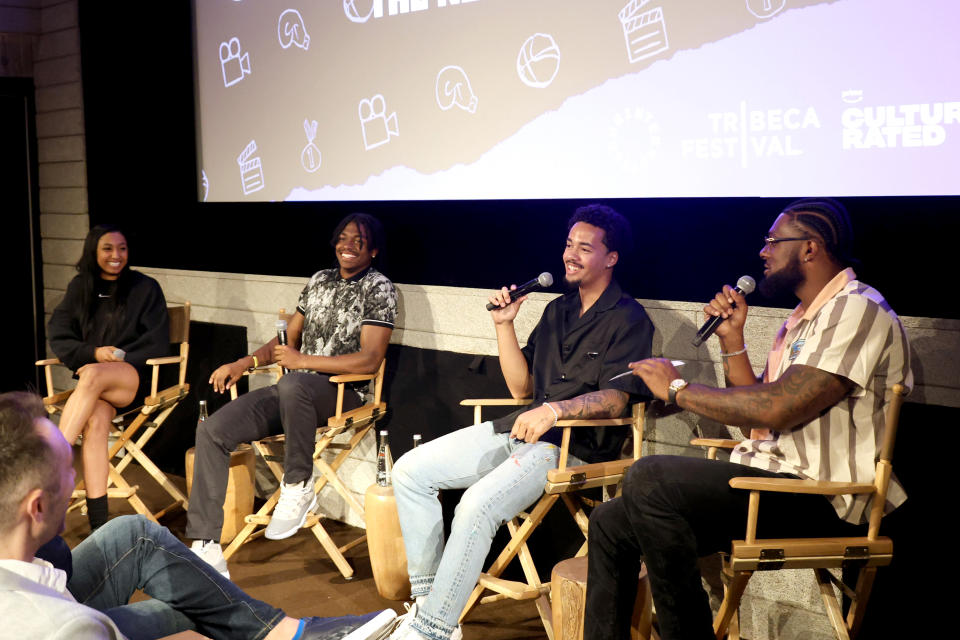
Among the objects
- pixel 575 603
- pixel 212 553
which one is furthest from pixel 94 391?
pixel 575 603

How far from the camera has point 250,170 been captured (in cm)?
495

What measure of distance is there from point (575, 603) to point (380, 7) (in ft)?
9.29

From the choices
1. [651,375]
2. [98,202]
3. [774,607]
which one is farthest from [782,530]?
[98,202]

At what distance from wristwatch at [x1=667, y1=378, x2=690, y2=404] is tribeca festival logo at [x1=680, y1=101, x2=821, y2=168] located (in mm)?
907

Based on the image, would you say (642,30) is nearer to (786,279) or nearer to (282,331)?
(786,279)

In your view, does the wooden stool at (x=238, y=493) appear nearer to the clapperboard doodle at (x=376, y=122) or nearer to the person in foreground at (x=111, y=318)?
the person in foreground at (x=111, y=318)

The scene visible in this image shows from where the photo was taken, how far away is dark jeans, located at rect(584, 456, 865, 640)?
231 centimetres

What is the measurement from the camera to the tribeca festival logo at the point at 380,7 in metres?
3.98

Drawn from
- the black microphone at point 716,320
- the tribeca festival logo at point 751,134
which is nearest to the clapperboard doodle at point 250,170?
the tribeca festival logo at point 751,134

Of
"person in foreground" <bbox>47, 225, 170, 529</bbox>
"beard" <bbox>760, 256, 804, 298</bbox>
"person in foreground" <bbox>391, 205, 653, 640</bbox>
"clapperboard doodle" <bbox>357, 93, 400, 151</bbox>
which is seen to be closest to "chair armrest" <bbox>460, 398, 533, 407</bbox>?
"person in foreground" <bbox>391, 205, 653, 640</bbox>

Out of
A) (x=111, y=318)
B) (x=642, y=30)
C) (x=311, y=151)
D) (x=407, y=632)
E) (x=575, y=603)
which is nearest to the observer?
(x=575, y=603)

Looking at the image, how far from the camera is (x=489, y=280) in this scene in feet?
12.8

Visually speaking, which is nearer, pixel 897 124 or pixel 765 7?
pixel 897 124

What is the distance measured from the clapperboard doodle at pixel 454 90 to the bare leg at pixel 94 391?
1.91 meters
